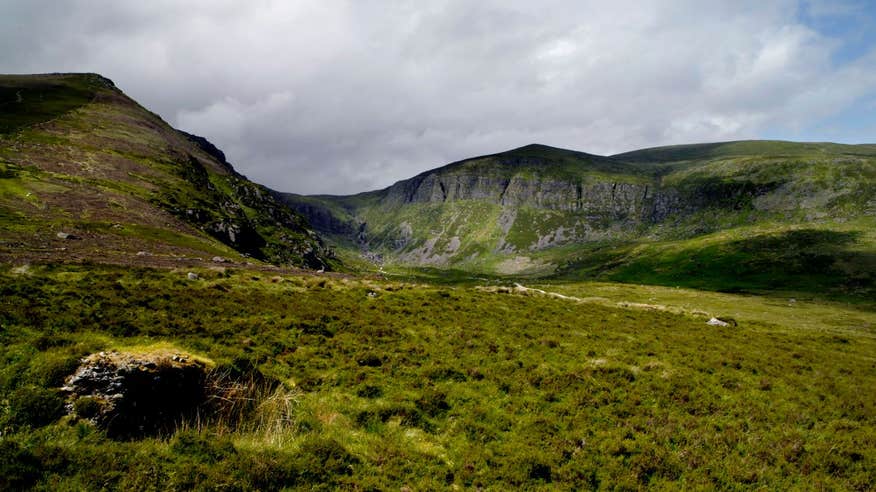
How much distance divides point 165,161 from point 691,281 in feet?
576

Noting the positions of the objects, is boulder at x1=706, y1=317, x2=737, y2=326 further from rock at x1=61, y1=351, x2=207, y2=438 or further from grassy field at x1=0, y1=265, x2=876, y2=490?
rock at x1=61, y1=351, x2=207, y2=438

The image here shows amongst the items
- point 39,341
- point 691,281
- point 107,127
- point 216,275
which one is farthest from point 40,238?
point 691,281

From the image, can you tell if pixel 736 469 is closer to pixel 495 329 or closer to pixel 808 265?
pixel 495 329

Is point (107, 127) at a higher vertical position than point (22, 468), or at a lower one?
A: higher

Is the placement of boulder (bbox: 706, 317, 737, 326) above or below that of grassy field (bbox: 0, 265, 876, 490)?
below

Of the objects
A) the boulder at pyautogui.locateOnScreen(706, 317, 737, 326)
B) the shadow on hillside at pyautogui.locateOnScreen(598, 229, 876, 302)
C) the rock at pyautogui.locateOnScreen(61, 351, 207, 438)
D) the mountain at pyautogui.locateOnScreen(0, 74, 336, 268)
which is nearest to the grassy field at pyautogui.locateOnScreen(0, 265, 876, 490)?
the rock at pyautogui.locateOnScreen(61, 351, 207, 438)

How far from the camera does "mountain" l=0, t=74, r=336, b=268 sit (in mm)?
43641

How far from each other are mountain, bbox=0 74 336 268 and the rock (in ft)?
85.4

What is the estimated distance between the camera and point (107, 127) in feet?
351

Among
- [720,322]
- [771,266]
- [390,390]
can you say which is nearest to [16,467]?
[390,390]

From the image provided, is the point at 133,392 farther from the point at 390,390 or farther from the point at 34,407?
the point at 390,390

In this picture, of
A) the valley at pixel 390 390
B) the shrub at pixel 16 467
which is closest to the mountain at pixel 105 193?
the valley at pixel 390 390

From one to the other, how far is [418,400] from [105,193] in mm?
79015

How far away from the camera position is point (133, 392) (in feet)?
34.1
